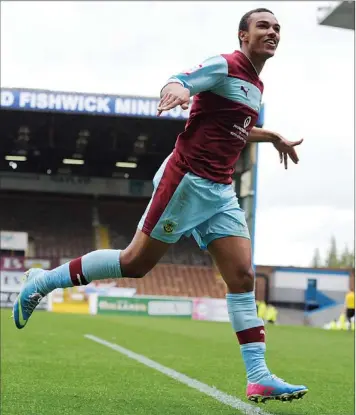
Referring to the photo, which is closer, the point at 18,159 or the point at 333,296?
the point at 18,159

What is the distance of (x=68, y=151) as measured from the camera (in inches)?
1485

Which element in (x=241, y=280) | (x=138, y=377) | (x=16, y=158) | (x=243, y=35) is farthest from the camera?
(x=16, y=158)

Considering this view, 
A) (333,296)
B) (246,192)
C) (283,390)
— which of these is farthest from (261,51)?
(333,296)

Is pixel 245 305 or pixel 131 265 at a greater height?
pixel 131 265

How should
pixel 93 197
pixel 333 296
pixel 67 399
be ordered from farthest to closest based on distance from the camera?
pixel 333 296
pixel 93 197
pixel 67 399

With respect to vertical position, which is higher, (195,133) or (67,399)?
(195,133)

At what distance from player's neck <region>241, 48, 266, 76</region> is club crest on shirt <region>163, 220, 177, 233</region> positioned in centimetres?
97

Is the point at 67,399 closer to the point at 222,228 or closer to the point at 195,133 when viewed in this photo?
the point at 222,228

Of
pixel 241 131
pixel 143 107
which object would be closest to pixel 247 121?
pixel 241 131

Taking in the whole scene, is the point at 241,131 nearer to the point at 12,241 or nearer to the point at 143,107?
the point at 143,107

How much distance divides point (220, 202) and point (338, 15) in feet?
114

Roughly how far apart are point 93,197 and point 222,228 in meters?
36.6

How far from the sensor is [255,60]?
4.31 metres

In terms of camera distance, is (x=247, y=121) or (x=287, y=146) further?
(x=287, y=146)
